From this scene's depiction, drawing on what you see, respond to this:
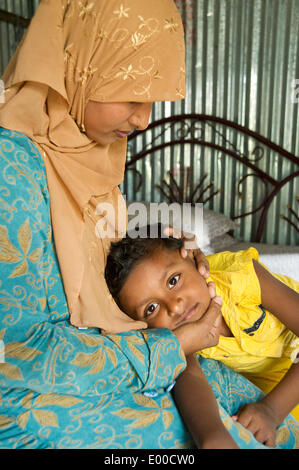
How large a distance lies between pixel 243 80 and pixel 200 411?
322cm

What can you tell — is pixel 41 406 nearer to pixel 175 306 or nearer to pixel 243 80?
pixel 175 306

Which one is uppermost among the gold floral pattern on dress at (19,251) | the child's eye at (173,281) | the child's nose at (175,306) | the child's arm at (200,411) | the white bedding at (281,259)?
the gold floral pattern on dress at (19,251)

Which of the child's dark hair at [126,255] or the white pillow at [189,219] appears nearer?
the child's dark hair at [126,255]

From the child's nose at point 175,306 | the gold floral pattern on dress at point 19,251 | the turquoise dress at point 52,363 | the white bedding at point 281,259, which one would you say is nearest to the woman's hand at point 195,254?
the child's nose at point 175,306

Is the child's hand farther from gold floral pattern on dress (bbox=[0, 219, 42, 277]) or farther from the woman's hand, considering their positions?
gold floral pattern on dress (bbox=[0, 219, 42, 277])

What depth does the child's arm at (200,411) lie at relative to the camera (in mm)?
938

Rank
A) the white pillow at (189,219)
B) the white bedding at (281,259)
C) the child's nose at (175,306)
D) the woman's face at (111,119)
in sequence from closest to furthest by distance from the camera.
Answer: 1. the woman's face at (111,119)
2. the child's nose at (175,306)
3. the white bedding at (281,259)
4. the white pillow at (189,219)

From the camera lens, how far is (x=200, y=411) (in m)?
1.02

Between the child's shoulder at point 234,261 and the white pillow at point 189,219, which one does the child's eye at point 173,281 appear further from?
the white pillow at point 189,219

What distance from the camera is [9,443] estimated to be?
89cm

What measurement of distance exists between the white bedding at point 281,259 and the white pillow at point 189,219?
242 millimetres

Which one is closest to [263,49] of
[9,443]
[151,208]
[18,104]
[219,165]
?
[219,165]

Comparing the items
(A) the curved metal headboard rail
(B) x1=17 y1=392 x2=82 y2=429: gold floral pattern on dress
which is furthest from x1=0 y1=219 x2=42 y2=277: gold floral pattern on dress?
(A) the curved metal headboard rail
